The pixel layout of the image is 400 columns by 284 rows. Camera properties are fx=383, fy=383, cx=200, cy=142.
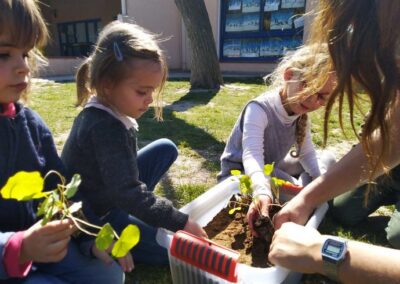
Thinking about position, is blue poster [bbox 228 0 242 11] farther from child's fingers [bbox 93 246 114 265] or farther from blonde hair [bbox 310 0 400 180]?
child's fingers [bbox 93 246 114 265]

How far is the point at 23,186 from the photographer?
567 mm

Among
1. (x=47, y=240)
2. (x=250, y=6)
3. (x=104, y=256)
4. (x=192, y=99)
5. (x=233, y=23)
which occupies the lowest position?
(x=192, y=99)

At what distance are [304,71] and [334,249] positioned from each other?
848 mm

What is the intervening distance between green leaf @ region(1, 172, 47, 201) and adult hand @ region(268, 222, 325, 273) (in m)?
0.64

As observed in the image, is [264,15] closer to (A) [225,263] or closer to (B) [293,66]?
(B) [293,66]

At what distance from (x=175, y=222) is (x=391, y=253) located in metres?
0.61

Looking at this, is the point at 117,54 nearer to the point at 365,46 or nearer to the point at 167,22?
the point at 365,46

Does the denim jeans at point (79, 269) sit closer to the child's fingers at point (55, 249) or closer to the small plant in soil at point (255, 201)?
the child's fingers at point (55, 249)

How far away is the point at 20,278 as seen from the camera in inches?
40.2

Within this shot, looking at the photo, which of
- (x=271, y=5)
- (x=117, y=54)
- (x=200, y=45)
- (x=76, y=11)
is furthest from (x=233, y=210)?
(x=76, y=11)

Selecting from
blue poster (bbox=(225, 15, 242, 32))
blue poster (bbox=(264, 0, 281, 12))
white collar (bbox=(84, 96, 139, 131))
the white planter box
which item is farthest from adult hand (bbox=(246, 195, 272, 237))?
blue poster (bbox=(225, 15, 242, 32))

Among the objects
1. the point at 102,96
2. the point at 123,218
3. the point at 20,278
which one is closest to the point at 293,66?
the point at 102,96

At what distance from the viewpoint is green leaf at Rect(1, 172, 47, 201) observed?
0.56 meters

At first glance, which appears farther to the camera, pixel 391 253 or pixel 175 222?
pixel 175 222
